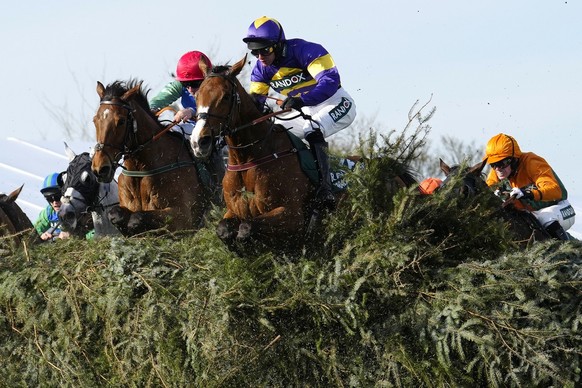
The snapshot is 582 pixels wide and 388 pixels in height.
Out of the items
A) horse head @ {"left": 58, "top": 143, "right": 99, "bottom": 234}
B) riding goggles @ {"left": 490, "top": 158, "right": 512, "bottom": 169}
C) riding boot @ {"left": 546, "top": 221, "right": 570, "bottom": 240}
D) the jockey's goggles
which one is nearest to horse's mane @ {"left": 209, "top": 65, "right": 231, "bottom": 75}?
the jockey's goggles

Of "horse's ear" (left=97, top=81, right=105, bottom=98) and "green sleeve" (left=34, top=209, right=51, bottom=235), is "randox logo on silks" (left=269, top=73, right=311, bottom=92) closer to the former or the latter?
"horse's ear" (left=97, top=81, right=105, bottom=98)

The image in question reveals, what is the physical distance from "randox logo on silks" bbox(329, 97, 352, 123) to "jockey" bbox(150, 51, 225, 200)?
1154 millimetres

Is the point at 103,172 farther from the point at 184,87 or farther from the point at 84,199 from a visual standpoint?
the point at 184,87

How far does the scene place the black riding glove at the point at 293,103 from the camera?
8.20 meters

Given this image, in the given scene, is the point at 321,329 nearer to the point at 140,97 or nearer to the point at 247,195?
the point at 247,195

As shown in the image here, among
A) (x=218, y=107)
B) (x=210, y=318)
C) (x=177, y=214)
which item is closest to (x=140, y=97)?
(x=177, y=214)

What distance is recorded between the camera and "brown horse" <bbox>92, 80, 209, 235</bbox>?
8.74 m

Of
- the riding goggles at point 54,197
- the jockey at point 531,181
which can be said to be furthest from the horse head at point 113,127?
the jockey at point 531,181

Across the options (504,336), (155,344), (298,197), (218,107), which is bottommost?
(504,336)

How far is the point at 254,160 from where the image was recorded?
7898 mm

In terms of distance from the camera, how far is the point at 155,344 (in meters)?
6.99

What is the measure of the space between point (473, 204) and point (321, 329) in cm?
138

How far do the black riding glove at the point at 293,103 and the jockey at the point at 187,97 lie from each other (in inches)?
49.8

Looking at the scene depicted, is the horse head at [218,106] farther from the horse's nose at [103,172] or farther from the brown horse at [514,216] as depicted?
the brown horse at [514,216]
